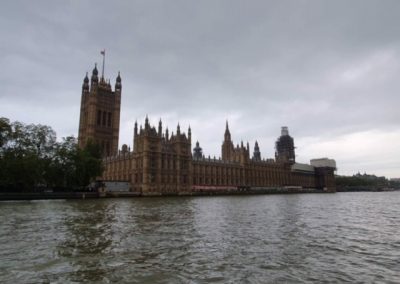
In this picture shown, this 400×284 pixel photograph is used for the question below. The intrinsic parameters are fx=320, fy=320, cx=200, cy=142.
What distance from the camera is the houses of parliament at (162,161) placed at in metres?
105

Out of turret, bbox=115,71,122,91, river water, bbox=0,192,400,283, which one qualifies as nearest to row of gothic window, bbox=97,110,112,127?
turret, bbox=115,71,122,91

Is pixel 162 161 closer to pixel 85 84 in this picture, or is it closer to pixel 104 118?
pixel 104 118

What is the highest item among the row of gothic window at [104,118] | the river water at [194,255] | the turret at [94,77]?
the turret at [94,77]

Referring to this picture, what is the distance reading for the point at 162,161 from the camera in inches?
4254

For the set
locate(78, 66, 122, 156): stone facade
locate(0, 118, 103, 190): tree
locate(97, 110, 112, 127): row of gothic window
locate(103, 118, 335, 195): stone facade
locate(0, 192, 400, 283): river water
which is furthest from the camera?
locate(97, 110, 112, 127): row of gothic window

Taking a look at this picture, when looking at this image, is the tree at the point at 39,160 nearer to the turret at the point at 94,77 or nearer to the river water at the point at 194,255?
the river water at the point at 194,255

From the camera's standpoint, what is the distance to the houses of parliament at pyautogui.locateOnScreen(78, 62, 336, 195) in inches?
4122

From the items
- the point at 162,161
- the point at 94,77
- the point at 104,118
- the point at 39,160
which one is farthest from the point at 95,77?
the point at 39,160

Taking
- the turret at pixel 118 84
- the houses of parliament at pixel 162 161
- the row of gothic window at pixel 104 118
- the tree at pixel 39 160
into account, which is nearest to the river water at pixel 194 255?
the tree at pixel 39 160

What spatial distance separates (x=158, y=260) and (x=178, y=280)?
9.04 ft

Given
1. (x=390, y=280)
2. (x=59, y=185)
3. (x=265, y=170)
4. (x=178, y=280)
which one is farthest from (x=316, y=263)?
(x=265, y=170)

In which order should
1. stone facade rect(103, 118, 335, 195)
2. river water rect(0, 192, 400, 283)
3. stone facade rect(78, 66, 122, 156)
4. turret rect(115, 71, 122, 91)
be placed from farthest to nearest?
turret rect(115, 71, 122, 91) → stone facade rect(78, 66, 122, 156) → stone facade rect(103, 118, 335, 195) → river water rect(0, 192, 400, 283)

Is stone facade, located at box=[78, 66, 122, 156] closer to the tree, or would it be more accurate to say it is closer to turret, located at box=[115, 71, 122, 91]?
turret, located at box=[115, 71, 122, 91]

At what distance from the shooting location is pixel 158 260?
516 inches
